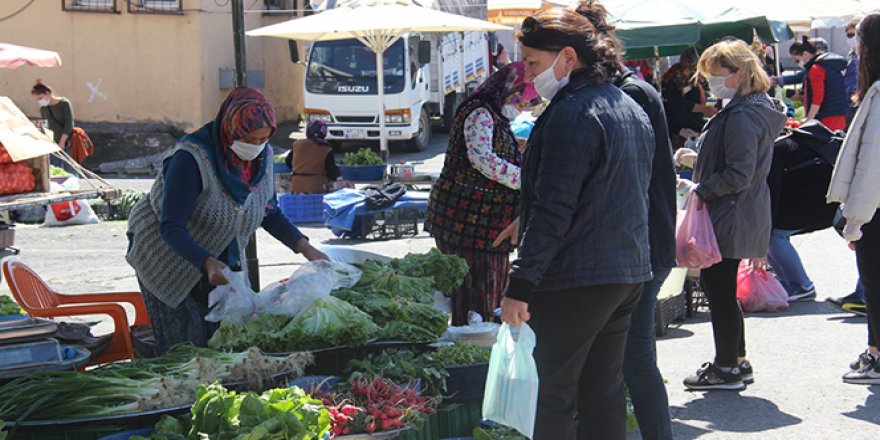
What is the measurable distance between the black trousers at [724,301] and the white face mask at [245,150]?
2674 mm

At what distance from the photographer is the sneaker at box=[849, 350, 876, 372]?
20.8 feet

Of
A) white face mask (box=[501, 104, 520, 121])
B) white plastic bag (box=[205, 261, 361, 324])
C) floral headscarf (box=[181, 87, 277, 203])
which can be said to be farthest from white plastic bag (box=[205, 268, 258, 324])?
white face mask (box=[501, 104, 520, 121])

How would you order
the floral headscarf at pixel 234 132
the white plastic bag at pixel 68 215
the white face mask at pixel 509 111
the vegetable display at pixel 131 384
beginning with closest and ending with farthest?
the vegetable display at pixel 131 384, the floral headscarf at pixel 234 132, the white face mask at pixel 509 111, the white plastic bag at pixel 68 215

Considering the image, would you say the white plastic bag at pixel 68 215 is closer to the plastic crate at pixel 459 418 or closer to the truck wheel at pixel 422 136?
the truck wheel at pixel 422 136

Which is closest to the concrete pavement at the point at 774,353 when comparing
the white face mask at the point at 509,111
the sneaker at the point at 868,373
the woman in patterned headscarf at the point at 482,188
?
the sneaker at the point at 868,373

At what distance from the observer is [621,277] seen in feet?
12.4

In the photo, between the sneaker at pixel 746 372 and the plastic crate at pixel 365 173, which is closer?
the sneaker at pixel 746 372

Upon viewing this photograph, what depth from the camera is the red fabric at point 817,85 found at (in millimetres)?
13555

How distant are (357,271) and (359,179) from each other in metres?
9.44

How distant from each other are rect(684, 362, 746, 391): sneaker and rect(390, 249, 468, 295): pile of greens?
152 centimetres

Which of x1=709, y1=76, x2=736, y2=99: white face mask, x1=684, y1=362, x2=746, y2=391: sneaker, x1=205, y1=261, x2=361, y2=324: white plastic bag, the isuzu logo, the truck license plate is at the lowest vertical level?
the truck license plate

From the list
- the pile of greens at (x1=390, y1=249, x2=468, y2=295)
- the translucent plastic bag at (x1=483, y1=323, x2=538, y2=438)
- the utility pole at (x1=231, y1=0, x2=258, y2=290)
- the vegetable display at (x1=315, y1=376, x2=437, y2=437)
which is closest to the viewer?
the translucent plastic bag at (x1=483, y1=323, x2=538, y2=438)

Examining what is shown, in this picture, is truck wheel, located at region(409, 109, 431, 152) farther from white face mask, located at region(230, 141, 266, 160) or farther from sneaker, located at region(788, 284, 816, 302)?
white face mask, located at region(230, 141, 266, 160)

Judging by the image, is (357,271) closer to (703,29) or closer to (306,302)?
(306,302)
